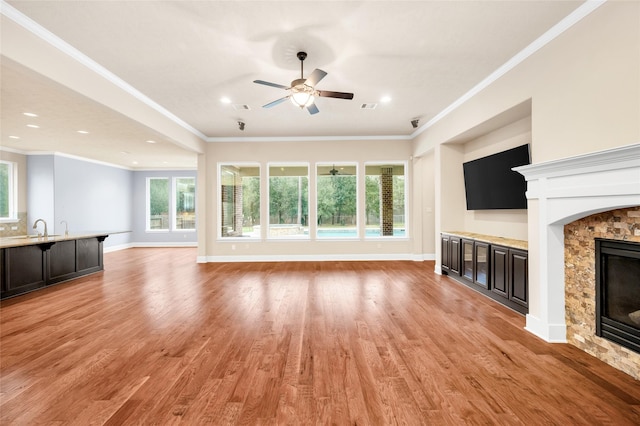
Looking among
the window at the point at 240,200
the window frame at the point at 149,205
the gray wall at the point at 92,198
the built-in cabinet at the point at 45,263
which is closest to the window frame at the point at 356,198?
the window at the point at 240,200

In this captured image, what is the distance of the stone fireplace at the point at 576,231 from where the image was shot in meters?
2.23

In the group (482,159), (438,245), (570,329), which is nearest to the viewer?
(570,329)

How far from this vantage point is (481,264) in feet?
14.2

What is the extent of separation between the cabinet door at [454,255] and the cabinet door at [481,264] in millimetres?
547

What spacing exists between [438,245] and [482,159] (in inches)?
76.7

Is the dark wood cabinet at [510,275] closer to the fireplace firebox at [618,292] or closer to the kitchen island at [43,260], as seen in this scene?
the fireplace firebox at [618,292]

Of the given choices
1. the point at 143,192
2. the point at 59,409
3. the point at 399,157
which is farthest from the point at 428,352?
the point at 143,192

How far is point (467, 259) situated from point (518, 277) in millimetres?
1276

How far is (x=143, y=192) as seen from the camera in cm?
1058

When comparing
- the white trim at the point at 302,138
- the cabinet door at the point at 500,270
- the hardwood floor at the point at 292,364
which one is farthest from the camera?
the white trim at the point at 302,138

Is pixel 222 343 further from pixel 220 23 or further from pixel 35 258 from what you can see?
pixel 35 258

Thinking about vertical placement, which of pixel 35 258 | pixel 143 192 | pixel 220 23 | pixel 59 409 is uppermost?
pixel 220 23

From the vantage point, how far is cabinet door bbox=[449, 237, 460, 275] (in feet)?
16.6

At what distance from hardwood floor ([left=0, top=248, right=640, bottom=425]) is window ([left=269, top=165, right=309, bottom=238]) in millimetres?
3104
